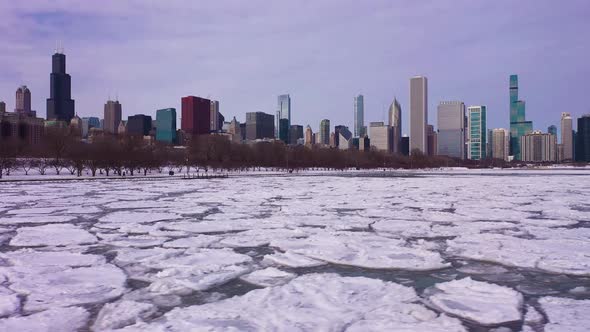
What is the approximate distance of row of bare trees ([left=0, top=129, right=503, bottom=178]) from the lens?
65.9 m

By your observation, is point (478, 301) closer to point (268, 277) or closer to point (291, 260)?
point (268, 277)

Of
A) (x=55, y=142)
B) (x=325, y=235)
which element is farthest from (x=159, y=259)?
(x=55, y=142)

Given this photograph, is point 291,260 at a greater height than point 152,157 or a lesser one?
lesser

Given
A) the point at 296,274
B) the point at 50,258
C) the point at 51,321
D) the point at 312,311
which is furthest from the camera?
the point at 50,258

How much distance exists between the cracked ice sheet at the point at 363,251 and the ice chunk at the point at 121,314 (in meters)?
3.76

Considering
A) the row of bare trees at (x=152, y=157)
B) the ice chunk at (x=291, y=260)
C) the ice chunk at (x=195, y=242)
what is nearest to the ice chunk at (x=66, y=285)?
the ice chunk at (x=195, y=242)

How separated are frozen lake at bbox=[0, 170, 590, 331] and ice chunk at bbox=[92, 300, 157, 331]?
0.02 meters

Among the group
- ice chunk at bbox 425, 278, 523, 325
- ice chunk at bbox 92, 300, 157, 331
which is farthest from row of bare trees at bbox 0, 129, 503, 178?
ice chunk at bbox 425, 278, 523, 325

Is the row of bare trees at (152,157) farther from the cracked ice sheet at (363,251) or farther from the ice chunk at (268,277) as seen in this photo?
the ice chunk at (268,277)

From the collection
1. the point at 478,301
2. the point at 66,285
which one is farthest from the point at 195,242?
the point at 478,301

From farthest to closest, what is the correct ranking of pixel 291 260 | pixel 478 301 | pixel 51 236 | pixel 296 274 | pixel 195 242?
pixel 51 236
pixel 195 242
pixel 291 260
pixel 296 274
pixel 478 301

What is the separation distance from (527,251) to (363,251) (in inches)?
133

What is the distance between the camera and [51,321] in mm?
5066

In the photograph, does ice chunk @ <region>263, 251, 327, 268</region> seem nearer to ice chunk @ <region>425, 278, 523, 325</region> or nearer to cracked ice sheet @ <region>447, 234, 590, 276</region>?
ice chunk @ <region>425, 278, 523, 325</region>
